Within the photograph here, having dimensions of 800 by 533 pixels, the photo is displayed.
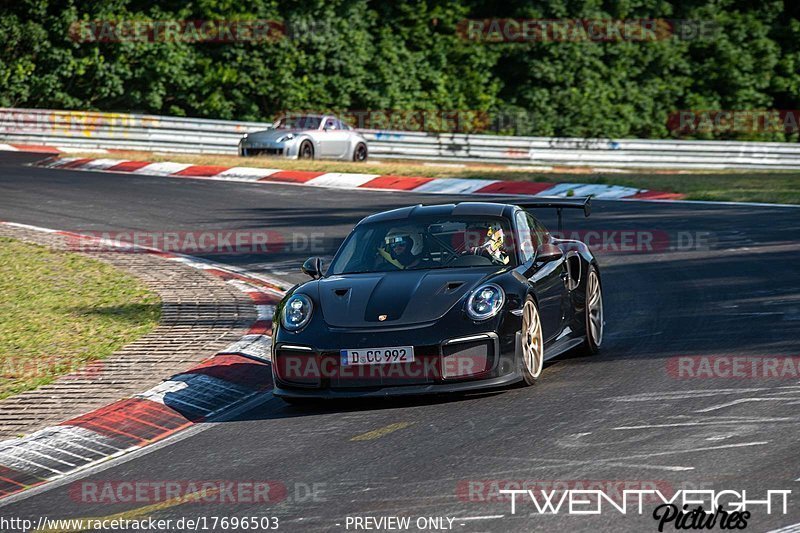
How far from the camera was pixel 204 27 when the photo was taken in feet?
109

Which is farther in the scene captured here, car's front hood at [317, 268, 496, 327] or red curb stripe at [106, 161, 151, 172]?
red curb stripe at [106, 161, 151, 172]

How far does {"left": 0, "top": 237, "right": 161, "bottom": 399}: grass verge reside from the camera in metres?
9.49

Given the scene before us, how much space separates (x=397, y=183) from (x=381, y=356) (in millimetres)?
14609

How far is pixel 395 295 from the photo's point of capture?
8211 mm

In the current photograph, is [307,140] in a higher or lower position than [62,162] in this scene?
higher

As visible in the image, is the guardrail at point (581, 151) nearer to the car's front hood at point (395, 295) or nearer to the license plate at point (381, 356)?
the car's front hood at point (395, 295)

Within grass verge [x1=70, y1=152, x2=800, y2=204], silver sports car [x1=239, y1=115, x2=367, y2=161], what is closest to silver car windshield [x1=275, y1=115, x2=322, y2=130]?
silver sports car [x1=239, y1=115, x2=367, y2=161]

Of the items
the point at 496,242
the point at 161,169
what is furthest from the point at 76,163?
the point at 496,242

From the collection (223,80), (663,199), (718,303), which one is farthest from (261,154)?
(718,303)

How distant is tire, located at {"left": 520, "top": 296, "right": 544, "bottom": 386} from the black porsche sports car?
0.03 ft

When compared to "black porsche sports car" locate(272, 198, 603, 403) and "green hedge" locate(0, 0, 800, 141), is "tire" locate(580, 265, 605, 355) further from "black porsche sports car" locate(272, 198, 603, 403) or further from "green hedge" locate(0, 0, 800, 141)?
"green hedge" locate(0, 0, 800, 141)

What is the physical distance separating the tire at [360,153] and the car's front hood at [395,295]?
2162 cm

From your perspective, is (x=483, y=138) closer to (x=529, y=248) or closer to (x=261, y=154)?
(x=261, y=154)

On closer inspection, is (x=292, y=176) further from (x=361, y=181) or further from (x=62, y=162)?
(x=62, y=162)
